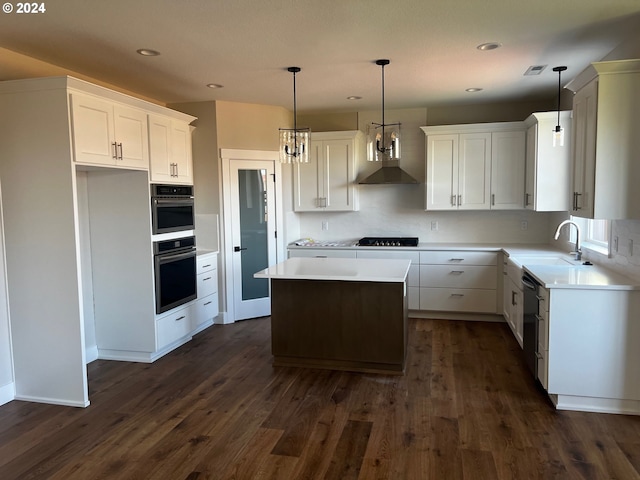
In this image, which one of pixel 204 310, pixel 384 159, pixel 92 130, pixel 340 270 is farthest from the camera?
pixel 384 159

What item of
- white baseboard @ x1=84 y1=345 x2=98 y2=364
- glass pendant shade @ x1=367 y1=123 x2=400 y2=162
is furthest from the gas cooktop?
white baseboard @ x1=84 y1=345 x2=98 y2=364

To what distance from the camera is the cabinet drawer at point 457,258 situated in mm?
5066

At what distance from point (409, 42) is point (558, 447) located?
283cm

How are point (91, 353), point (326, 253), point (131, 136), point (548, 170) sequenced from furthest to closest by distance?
point (326, 253)
point (548, 170)
point (91, 353)
point (131, 136)

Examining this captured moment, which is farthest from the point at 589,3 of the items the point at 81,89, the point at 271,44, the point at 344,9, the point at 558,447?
the point at 81,89

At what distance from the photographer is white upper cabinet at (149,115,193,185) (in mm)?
3992

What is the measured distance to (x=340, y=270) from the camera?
3869 millimetres

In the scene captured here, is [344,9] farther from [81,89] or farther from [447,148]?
[447,148]

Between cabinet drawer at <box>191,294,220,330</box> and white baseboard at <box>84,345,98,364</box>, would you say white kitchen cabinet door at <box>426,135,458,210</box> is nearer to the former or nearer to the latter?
cabinet drawer at <box>191,294,220,330</box>

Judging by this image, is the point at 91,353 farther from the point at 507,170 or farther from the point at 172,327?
the point at 507,170

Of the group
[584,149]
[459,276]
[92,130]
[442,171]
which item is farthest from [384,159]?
[92,130]

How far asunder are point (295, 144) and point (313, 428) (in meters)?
2.12

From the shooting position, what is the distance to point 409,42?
3.24 metres

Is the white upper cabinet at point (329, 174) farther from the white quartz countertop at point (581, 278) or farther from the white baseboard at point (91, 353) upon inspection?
the white baseboard at point (91, 353)
